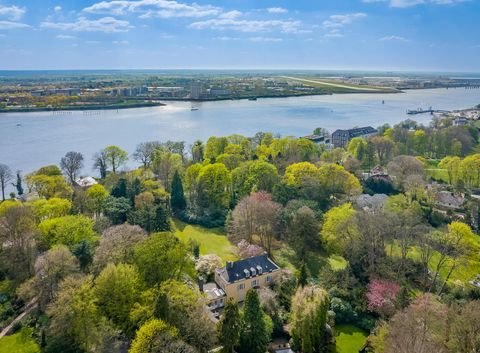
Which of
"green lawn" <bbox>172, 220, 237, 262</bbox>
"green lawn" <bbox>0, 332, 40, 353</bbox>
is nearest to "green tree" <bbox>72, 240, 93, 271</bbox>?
"green lawn" <bbox>0, 332, 40, 353</bbox>

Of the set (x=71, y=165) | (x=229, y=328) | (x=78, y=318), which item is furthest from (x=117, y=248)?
(x=71, y=165)

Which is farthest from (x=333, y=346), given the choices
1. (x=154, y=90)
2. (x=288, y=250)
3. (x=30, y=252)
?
(x=154, y=90)

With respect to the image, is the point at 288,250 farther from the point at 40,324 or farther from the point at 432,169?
the point at 432,169

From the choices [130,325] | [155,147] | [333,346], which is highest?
[155,147]

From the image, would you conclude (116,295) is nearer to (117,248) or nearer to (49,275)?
(117,248)

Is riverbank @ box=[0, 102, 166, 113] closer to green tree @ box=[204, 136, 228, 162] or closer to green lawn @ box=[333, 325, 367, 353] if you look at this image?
green tree @ box=[204, 136, 228, 162]
